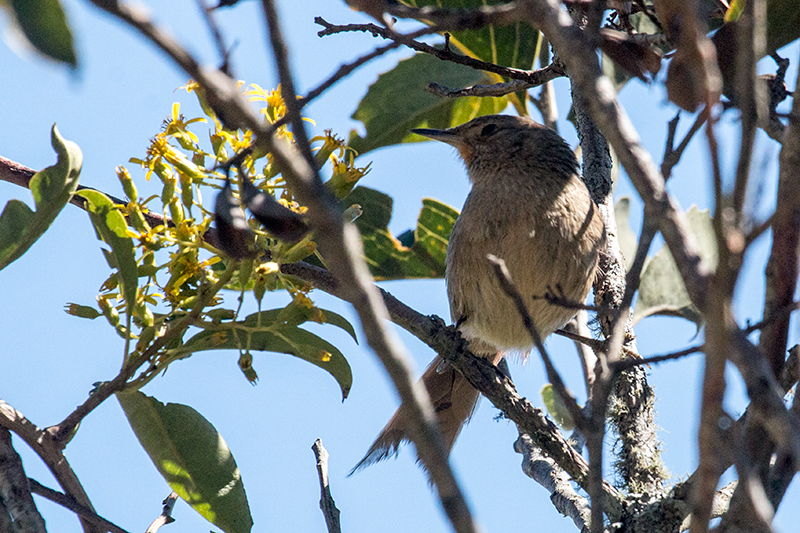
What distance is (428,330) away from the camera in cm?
290

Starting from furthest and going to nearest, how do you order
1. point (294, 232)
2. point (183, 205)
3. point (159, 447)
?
point (159, 447) → point (183, 205) → point (294, 232)

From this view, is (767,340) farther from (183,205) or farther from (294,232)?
(183,205)

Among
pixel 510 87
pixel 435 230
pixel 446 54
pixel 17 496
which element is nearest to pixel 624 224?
pixel 435 230

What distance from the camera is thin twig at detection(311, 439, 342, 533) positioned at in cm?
219

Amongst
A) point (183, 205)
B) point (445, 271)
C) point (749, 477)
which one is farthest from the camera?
point (445, 271)

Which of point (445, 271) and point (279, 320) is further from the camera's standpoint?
point (445, 271)

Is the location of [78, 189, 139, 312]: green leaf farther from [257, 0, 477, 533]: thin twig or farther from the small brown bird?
the small brown bird

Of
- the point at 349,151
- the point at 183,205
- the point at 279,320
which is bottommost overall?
the point at 279,320

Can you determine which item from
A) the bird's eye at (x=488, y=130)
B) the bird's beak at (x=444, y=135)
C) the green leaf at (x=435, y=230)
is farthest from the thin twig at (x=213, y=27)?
the bird's eye at (x=488, y=130)

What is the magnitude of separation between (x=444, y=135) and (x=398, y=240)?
2.19 feet

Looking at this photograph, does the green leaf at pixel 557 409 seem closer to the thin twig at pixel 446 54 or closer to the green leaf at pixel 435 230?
the green leaf at pixel 435 230

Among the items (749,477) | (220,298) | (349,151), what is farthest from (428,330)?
(749,477)

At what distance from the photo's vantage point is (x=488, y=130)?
14.5ft

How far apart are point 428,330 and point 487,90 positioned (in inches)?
33.6
